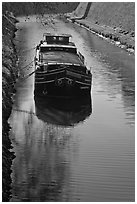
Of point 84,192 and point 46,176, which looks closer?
point 84,192

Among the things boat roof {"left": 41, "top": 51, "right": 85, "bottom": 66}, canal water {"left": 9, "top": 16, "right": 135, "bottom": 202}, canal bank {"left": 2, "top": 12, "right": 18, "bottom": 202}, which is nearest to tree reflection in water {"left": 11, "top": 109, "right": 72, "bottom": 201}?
canal water {"left": 9, "top": 16, "right": 135, "bottom": 202}

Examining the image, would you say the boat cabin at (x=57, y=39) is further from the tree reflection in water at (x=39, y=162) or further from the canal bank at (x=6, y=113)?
the tree reflection in water at (x=39, y=162)

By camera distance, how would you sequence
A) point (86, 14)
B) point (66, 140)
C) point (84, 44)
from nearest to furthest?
point (66, 140)
point (84, 44)
point (86, 14)

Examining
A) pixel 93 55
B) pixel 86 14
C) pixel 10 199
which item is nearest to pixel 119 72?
pixel 93 55

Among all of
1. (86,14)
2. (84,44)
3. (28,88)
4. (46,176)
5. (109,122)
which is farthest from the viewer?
(86,14)

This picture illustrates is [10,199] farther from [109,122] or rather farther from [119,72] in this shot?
[119,72]

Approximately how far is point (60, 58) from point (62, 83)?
2219mm

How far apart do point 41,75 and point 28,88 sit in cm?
215

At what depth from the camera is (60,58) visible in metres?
20.3

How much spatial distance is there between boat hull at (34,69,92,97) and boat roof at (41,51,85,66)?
105cm

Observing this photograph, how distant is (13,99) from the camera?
59.2ft

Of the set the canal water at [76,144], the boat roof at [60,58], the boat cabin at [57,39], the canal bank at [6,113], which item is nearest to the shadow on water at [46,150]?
the canal water at [76,144]

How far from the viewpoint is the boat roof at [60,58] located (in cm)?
1973

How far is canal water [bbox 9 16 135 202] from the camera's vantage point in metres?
10.4
